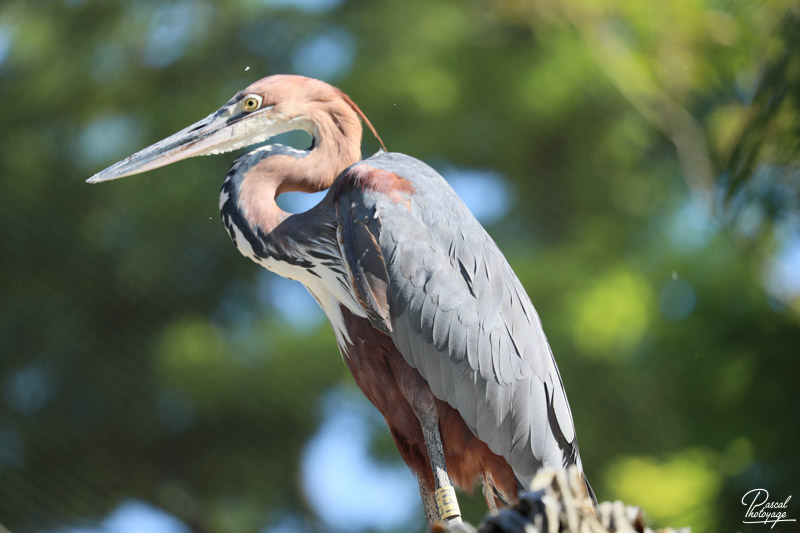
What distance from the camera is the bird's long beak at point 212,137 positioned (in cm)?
158

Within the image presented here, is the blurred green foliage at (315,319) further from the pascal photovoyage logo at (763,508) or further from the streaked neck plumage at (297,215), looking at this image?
the streaked neck plumage at (297,215)

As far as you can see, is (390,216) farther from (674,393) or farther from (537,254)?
(674,393)

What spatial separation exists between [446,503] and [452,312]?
0.95 ft

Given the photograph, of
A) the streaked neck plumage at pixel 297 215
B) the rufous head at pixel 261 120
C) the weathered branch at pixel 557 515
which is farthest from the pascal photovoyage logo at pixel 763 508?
the weathered branch at pixel 557 515

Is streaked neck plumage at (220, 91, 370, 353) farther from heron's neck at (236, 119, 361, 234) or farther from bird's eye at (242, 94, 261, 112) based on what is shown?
bird's eye at (242, 94, 261, 112)

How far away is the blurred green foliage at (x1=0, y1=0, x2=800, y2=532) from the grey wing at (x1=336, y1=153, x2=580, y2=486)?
1.29 m

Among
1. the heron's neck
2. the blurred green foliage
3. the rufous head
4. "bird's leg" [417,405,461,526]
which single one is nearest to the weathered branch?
"bird's leg" [417,405,461,526]

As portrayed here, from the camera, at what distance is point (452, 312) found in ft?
4.55

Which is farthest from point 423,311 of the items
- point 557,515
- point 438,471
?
point 557,515

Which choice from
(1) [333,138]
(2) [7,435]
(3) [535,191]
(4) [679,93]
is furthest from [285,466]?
(4) [679,93]

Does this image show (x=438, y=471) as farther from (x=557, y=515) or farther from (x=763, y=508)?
(x=763, y=508)

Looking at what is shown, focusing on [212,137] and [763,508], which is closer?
[212,137]

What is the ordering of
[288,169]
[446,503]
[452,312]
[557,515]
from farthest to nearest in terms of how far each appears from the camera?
[288,169] < [452,312] < [446,503] < [557,515]

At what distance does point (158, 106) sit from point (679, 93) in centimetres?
169
